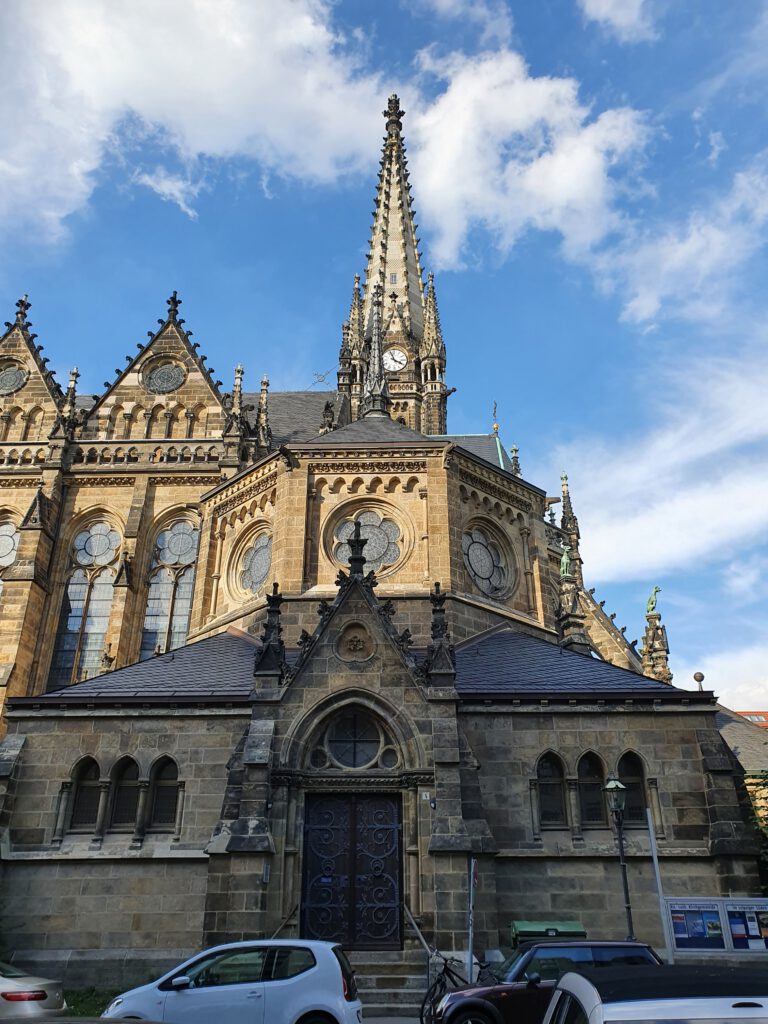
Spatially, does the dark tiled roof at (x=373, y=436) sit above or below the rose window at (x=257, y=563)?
above

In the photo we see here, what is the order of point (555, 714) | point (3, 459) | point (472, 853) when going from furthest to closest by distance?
point (3, 459) → point (555, 714) → point (472, 853)

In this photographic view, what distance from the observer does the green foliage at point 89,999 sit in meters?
13.2

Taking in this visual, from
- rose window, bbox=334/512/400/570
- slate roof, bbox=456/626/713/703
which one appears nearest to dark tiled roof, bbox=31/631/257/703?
rose window, bbox=334/512/400/570

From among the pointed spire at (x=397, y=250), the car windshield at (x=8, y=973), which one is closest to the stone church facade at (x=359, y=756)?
the car windshield at (x=8, y=973)

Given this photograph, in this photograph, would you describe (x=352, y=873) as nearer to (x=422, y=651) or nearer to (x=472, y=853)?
(x=472, y=853)

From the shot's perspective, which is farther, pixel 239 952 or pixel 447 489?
pixel 447 489

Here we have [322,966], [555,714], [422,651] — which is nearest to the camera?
[322,966]

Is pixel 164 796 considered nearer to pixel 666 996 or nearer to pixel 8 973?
pixel 8 973

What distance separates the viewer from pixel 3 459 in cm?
3206

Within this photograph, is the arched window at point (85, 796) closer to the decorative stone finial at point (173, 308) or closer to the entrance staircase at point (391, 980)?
the entrance staircase at point (391, 980)

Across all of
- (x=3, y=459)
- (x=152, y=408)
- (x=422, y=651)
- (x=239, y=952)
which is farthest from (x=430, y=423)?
(x=239, y=952)

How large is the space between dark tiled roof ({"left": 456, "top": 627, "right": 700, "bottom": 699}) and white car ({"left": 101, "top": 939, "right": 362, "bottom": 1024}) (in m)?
8.18

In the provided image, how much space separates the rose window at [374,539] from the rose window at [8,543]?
13.7 meters

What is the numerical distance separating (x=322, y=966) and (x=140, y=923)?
7784 millimetres
